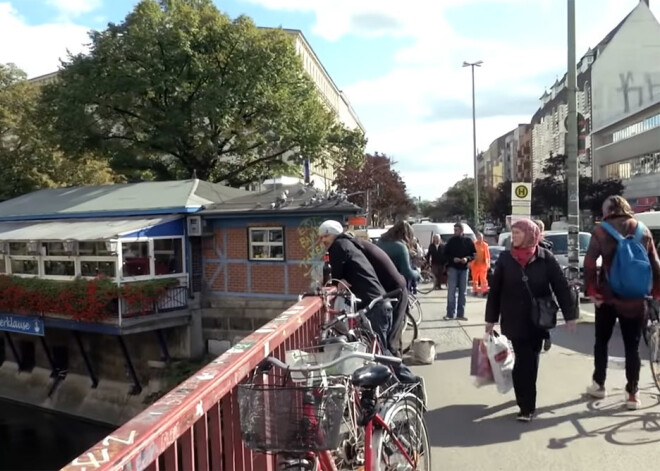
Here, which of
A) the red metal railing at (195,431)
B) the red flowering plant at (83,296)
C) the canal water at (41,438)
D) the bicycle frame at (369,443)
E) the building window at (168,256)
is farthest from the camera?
the building window at (168,256)

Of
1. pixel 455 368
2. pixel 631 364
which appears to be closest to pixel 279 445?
pixel 631 364

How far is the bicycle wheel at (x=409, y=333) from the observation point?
7749 mm

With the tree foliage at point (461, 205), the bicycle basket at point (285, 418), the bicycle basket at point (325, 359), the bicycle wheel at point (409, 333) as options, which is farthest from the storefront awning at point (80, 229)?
the tree foliage at point (461, 205)

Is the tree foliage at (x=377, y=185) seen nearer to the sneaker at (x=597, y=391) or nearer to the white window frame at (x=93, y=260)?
the white window frame at (x=93, y=260)

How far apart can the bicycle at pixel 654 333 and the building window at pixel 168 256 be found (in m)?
17.4

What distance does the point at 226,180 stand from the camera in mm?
31281

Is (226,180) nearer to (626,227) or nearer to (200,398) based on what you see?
(626,227)

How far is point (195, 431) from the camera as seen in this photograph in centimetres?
248

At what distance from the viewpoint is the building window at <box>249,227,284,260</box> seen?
2034 cm

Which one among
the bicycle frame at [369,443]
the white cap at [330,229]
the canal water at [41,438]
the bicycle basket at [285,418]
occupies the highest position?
the white cap at [330,229]

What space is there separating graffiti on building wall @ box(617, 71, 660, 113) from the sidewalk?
61.4 m

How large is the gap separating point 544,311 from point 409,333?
142 inches

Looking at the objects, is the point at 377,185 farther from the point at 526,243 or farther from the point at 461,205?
the point at 461,205

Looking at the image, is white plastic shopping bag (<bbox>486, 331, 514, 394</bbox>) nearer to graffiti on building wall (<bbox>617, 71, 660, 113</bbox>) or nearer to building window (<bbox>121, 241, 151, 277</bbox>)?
building window (<bbox>121, 241, 151, 277</bbox>)
